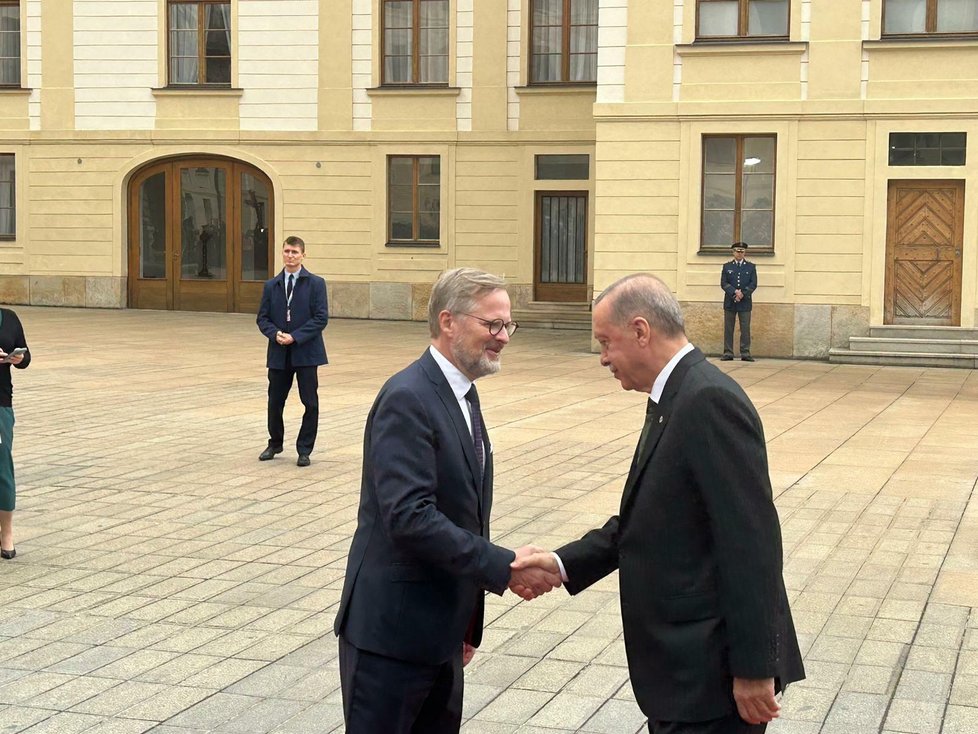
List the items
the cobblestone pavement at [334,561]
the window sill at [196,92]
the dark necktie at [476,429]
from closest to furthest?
the dark necktie at [476,429] < the cobblestone pavement at [334,561] < the window sill at [196,92]

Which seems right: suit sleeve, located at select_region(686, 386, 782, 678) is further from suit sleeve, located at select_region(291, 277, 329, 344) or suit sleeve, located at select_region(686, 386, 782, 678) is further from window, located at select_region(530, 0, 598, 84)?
window, located at select_region(530, 0, 598, 84)

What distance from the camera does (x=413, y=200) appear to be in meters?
29.1

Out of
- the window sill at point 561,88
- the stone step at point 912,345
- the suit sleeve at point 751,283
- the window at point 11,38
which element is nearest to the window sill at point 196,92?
the window at point 11,38

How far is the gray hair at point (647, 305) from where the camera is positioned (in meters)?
3.41

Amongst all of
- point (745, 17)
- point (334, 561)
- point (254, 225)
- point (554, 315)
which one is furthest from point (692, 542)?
point (254, 225)

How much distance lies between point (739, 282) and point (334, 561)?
14504mm

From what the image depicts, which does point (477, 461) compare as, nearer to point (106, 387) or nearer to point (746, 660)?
point (746, 660)

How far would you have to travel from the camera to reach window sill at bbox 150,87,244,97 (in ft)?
97.1

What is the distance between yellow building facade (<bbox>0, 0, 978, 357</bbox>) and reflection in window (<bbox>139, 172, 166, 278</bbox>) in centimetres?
5

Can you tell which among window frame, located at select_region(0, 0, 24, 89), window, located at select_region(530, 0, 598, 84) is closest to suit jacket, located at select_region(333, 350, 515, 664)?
window, located at select_region(530, 0, 598, 84)

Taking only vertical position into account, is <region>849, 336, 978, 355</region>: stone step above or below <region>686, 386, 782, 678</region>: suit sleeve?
below

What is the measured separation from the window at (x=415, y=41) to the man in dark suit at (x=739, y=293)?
948cm

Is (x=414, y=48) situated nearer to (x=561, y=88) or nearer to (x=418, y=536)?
(x=561, y=88)

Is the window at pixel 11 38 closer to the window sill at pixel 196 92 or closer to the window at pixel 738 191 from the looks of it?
the window sill at pixel 196 92
